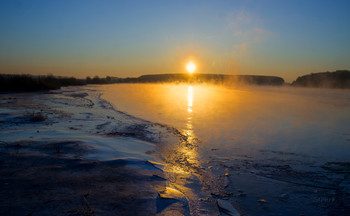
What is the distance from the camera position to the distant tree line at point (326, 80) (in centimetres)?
2731

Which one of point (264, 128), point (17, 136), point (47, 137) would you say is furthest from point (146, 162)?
point (264, 128)

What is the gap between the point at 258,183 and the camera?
10.4ft

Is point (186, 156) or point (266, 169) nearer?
point (266, 169)

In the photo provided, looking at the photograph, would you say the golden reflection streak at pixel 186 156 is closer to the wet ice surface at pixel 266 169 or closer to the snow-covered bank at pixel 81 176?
the wet ice surface at pixel 266 169

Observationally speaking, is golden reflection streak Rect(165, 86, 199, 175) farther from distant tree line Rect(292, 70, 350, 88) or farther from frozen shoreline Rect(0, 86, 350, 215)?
distant tree line Rect(292, 70, 350, 88)

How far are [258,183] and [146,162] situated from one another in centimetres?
180

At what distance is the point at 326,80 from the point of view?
30.7m

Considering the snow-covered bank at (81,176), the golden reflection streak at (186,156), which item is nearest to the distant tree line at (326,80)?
the golden reflection streak at (186,156)

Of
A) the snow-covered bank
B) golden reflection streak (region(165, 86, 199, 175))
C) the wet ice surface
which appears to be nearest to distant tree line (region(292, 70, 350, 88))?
the wet ice surface

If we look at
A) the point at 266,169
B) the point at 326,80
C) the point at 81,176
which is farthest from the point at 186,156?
the point at 326,80

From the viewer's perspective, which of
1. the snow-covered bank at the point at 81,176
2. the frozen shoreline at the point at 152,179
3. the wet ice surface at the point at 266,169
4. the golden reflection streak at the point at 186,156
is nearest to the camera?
the snow-covered bank at the point at 81,176

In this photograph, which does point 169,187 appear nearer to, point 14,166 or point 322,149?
point 14,166

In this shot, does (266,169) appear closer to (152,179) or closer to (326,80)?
(152,179)

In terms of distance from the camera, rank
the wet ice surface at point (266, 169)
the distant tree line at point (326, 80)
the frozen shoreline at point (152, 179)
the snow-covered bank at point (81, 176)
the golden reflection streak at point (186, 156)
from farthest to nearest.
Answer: the distant tree line at point (326, 80)
the golden reflection streak at point (186, 156)
the wet ice surface at point (266, 169)
the frozen shoreline at point (152, 179)
the snow-covered bank at point (81, 176)
